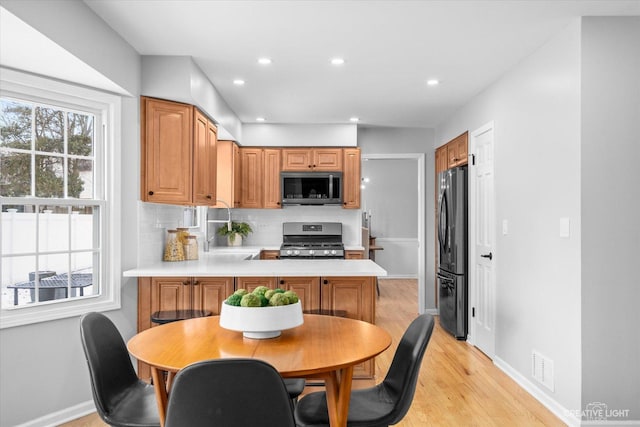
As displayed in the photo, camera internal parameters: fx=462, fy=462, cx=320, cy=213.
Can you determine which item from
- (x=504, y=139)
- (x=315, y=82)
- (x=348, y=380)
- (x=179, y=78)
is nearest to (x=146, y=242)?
(x=179, y=78)

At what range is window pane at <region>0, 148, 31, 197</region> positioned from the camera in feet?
8.85

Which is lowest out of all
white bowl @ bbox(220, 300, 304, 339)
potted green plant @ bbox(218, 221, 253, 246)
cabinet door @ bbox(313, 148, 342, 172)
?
white bowl @ bbox(220, 300, 304, 339)

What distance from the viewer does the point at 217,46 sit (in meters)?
3.32

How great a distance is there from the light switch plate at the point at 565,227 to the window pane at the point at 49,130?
327 centimetres

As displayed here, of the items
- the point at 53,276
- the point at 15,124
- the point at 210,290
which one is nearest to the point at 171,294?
the point at 210,290

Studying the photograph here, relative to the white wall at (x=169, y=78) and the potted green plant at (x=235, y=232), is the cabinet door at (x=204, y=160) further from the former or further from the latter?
the potted green plant at (x=235, y=232)

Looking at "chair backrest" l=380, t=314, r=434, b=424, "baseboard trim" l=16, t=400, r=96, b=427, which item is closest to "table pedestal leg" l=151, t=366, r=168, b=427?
"chair backrest" l=380, t=314, r=434, b=424

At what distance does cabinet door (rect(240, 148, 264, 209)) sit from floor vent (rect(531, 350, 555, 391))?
12.3 feet

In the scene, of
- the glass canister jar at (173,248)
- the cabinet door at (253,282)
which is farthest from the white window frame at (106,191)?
the cabinet door at (253,282)

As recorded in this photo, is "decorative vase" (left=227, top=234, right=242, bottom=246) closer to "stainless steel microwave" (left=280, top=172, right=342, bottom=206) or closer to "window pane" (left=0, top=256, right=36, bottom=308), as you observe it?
"stainless steel microwave" (left=280, top=172, right=342, bottom=206)

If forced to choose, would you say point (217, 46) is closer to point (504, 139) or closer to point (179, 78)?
point (179, 78)

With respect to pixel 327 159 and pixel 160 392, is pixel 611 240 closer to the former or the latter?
pixel 160 392

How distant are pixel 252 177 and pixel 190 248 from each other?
6.58ft

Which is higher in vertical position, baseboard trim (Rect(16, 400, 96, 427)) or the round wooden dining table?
the round wooden dining table
